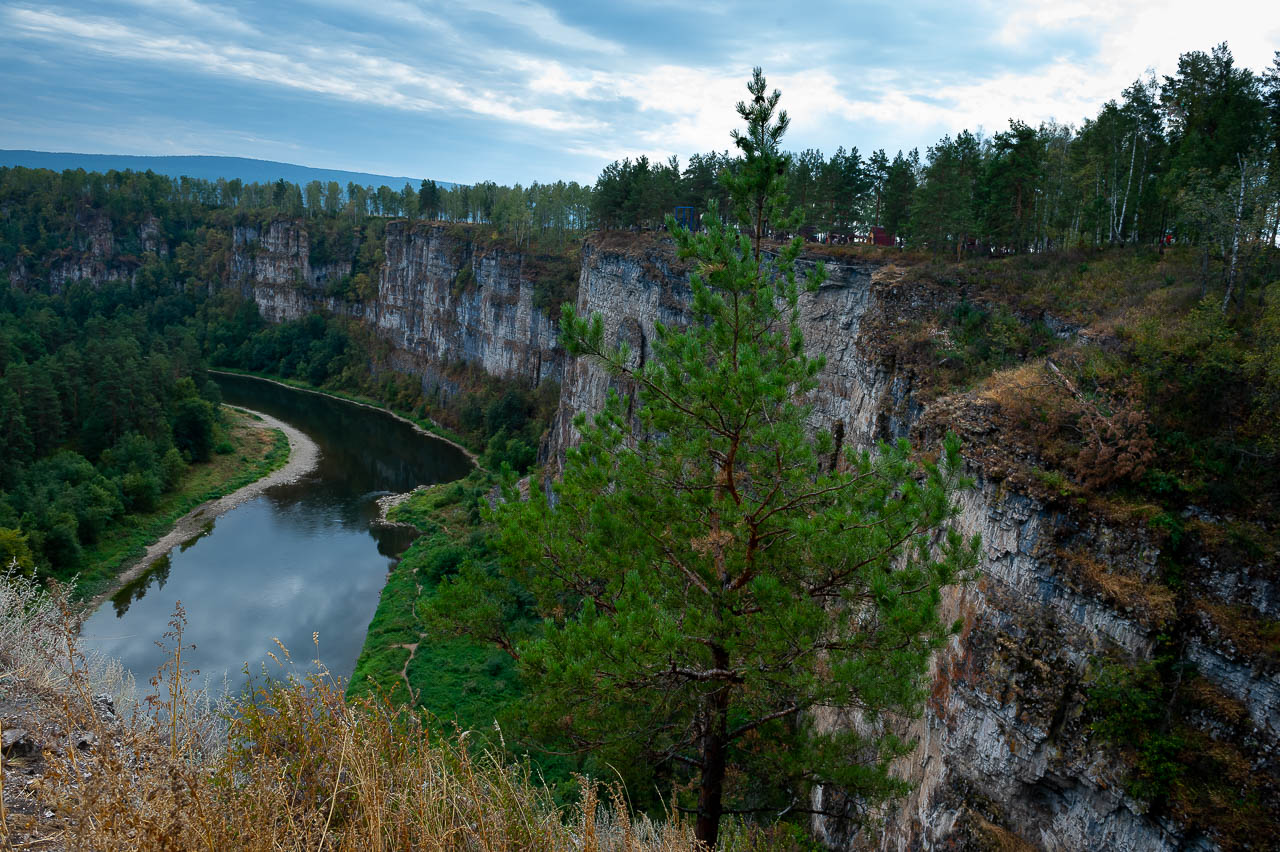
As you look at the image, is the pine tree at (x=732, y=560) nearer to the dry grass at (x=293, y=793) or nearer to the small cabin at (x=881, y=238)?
the dry grass at (x=293, y=793)

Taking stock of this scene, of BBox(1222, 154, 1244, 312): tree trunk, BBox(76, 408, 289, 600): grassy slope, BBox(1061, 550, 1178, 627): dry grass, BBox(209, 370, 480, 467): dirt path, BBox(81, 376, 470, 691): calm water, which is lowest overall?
BBox(81, 376, 470, 691): calm water

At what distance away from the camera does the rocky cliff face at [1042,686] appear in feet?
29.4

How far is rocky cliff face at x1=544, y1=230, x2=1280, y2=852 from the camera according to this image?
352 inches

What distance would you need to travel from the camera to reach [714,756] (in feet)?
27.2

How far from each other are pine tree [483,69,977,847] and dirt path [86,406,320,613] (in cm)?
2969

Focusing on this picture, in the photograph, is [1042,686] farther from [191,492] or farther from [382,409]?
[382,409]

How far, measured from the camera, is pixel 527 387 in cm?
6319

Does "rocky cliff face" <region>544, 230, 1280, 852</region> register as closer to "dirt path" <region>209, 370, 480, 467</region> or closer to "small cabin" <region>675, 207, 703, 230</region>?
"small cabin" <region>675, 207, 703, 230</region>

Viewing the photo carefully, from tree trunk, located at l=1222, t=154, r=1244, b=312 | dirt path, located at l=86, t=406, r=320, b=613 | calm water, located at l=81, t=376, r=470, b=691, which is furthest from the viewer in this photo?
dirt path, located at l=86, t=406, r=320, b=613

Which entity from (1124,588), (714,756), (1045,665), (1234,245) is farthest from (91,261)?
(1124,588)

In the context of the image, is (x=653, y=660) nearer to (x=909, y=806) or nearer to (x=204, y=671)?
(x=909, y=806)

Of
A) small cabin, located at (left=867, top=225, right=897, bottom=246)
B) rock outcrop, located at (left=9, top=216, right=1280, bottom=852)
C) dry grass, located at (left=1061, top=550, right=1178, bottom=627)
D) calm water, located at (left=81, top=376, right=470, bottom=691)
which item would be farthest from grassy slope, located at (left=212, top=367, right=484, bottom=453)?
dry grass, located at (left=1061, top=550, right=1178, bottom=627)

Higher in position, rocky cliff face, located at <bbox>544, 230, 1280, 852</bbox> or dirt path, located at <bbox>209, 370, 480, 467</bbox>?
rocky cliff face, located at <bbox>544, 230, 1280, 852</bbox>

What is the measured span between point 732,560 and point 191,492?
147ft
